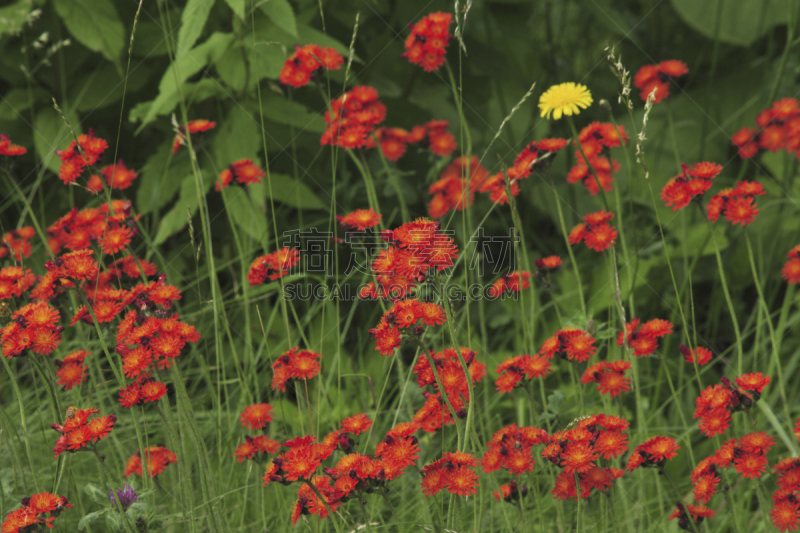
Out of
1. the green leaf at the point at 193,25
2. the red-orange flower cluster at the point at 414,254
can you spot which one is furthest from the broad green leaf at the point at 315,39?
the red-orange flower cluster at the point at 414,254

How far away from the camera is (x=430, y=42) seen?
1.51 meters

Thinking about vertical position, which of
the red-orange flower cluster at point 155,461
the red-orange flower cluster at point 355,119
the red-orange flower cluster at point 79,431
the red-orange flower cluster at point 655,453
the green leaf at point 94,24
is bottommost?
the red-orange flower cluster at point 155,461

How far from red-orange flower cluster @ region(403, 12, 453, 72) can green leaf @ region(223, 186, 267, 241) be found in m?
0.55

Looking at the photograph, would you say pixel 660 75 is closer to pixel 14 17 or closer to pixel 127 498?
pixel 127 498

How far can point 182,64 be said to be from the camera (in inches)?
65.6

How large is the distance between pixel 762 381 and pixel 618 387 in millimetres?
212

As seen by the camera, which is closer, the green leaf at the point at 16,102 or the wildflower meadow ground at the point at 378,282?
the wildflower meadow ground at the point at 378,282

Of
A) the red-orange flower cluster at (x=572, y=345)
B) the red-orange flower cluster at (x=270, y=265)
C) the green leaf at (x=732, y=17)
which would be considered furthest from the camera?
the green leaf at (x=732, y=17)

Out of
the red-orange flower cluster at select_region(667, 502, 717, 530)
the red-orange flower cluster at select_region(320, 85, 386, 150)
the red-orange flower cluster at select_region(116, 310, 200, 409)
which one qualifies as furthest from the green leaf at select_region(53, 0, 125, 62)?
the red-orange flower cluster at select_region(667, 502, 717, 530)

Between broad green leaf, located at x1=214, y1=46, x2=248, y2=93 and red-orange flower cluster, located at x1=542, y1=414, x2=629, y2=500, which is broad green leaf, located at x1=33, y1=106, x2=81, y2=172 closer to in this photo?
broad green leaf, located at x1=214, y1=46, x2=248, y2=93

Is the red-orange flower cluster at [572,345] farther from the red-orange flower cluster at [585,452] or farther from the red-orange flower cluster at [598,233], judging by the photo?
the red-orange flower cluster at [598,233]

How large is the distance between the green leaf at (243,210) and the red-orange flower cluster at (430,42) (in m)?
0.55

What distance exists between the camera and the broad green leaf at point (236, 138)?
178 centimetres

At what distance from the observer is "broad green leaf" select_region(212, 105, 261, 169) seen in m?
1.78
